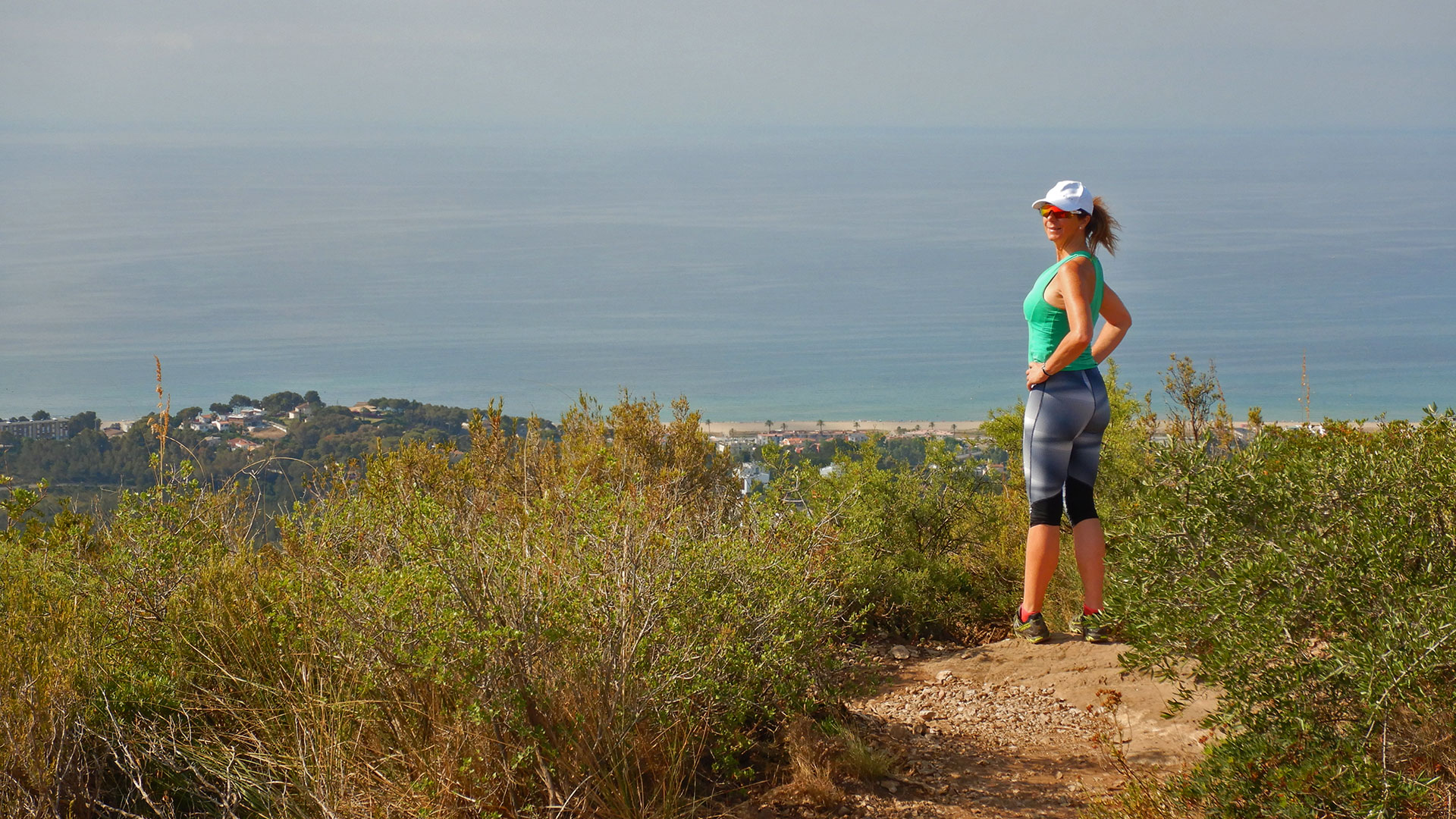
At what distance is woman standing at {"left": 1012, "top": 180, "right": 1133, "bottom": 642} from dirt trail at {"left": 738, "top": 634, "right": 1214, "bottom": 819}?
13.7 inches

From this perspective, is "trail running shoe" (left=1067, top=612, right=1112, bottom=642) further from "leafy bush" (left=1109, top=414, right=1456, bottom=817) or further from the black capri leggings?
"leafy bush" (left=1109, top=414, right=1456, bottom=817)

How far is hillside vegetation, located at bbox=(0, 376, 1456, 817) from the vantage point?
297cm

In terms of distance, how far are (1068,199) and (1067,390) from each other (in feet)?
2.68

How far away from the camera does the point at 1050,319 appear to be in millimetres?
4871

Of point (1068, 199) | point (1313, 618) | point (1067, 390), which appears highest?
point (1068, 199)

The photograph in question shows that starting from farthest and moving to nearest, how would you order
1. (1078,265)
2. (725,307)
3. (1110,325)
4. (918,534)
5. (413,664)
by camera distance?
(725,307) < (918,534) < (1110,325) < (1078,265) < (413,664)

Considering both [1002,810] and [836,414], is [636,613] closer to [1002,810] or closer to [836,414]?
[1002,810]

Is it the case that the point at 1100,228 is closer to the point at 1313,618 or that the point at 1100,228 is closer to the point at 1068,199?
the point at 1068,199

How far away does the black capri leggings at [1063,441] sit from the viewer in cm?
480

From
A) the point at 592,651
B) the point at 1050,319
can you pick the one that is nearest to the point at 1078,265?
the point at 1050,319

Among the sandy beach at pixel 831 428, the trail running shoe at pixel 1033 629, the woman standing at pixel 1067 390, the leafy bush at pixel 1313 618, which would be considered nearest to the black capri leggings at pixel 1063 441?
the woman standing at pixel 1067 390

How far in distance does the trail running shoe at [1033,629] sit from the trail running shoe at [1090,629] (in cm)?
14

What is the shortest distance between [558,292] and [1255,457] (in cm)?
10268

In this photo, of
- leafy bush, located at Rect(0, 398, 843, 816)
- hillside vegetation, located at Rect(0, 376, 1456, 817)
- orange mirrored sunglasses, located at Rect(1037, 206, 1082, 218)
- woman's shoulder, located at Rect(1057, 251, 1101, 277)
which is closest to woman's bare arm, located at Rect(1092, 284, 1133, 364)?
woman's shoulder, located at Rect(1057, 251, 1101, 277)
